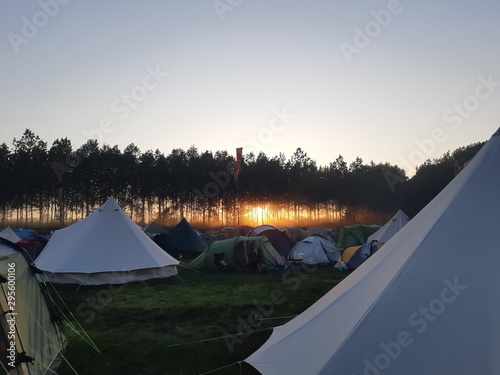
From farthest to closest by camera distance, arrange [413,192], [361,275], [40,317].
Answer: [413,192]
[40,317]
[361,275]

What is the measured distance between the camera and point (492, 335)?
3.37 m

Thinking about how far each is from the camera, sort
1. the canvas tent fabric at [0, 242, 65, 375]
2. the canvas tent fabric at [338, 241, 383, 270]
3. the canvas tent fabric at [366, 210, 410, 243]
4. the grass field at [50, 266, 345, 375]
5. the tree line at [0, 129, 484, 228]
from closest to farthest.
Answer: the canvas tent fabric at [0, 242, 65, 375] < the grass field at [50, 266, 345, 375] < the canvas tent fabric at [338, 241, 383, 270] < the canvas tent fabric at [366, 210, 410, 243] < the tree line at [0, 129, 484, 228]

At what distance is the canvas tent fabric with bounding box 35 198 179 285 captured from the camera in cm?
1264

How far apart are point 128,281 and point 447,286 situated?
35.6 ft

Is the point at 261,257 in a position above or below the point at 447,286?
below

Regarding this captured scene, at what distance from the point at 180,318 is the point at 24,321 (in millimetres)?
4169

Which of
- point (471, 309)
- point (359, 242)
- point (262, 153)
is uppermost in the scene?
point (262, 153)

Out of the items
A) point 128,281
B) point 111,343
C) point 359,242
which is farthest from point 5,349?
point 359,242

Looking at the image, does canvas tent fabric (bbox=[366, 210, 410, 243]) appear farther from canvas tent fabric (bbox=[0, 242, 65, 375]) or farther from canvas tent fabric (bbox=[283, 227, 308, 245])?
canvas tent fabric (bbox=[0, 242, 65, 375])

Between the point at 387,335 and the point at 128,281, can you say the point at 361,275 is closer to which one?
the point at 387,335
